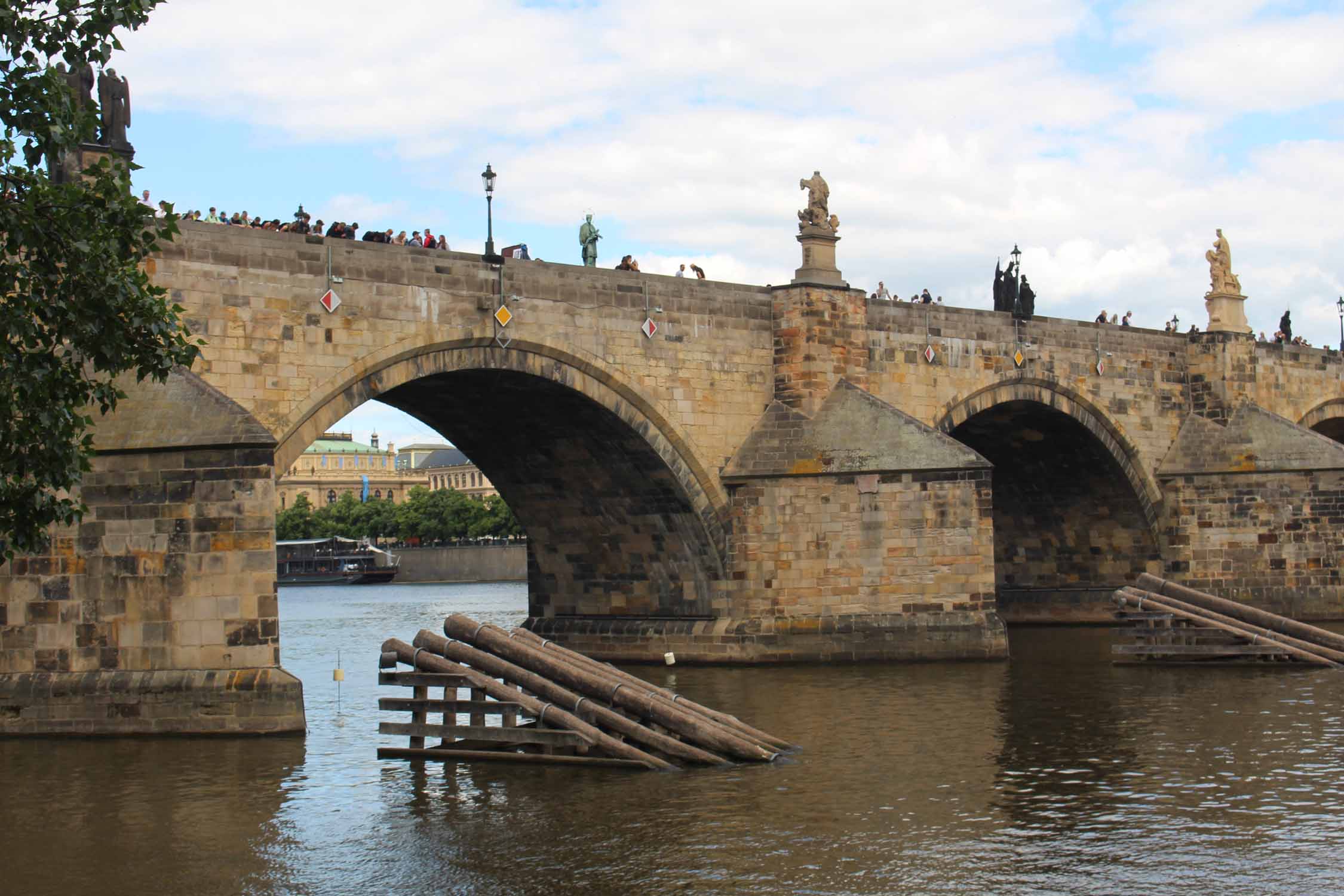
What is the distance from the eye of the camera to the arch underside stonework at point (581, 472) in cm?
2623

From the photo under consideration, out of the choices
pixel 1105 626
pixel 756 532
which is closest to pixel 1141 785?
pixel 756 532

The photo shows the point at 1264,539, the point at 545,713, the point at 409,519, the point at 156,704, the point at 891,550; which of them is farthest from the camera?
the point at 409,519

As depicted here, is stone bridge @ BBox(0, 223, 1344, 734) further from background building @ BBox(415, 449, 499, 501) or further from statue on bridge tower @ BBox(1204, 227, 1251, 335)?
background building @ BBox(415, 449, 499, 501)

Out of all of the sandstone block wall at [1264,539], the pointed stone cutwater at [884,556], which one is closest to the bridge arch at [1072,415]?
the sandstone block wall at [1264,539]

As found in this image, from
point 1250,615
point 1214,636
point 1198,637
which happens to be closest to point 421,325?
point 1198,637

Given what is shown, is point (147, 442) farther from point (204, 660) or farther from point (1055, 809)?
point (1055, 809)

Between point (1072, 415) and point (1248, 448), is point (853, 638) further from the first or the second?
point (1248, 448)

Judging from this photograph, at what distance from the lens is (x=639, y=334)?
2756 centimetres

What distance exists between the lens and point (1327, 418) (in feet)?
148

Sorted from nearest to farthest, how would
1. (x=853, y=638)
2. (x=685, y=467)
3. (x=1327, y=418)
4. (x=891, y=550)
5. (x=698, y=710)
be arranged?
(x=698, y=710) < (x=853, y=638) < (x=891, y=550) < (x=685, y=467) < (x=1327, y=418)

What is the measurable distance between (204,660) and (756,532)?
11950 millimetres

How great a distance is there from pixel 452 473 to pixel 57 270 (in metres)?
131

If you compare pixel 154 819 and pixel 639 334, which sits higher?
pixel 639 334

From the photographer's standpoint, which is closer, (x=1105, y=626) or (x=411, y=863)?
(x=411, y=863)
